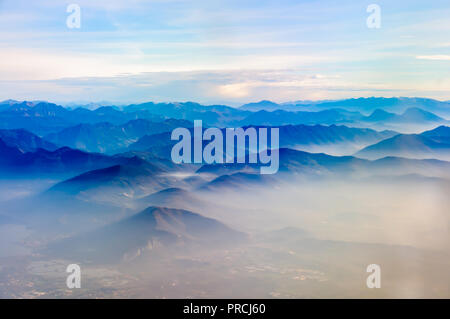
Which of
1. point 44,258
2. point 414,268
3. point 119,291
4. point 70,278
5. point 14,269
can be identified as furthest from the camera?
point 44,258

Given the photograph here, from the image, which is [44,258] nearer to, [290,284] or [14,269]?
[14,269]

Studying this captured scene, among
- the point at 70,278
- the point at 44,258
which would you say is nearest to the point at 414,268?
the point at 70,278

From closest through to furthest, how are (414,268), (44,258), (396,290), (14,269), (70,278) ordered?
(396,290) < (414,268) < (70,278) < (14,269) < (44,258)

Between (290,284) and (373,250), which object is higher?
(373,250)

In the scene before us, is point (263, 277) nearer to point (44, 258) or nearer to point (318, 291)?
point (318, 291)

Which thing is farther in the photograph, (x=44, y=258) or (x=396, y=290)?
(x=44, y=258)

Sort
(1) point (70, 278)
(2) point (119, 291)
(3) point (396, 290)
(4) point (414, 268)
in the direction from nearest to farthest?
(3) point (396, 290) < (2) point (119, 291) < (4) point (414, 268) < (1) point (70, 278)

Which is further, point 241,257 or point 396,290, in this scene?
point 241,257

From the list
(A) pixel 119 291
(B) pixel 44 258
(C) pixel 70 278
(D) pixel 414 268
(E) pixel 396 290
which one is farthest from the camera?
(B) pixel 44 258

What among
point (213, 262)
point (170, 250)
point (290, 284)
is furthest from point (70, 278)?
point (290, 284)
